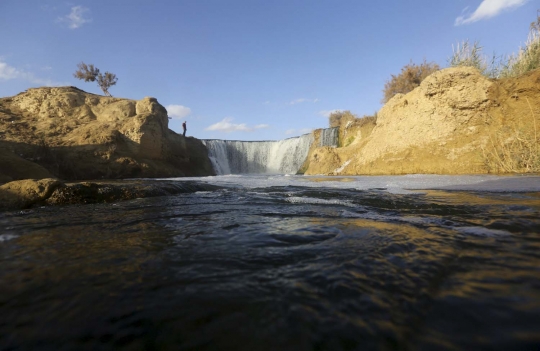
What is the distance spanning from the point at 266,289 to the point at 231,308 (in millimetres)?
207

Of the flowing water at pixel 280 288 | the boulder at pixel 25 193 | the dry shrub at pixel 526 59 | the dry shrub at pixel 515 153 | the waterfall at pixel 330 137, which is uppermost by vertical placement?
the dry shrub at pixel 526 59

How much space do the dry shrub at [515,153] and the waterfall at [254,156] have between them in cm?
1646

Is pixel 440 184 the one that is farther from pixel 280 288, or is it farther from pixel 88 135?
pixel 88 135

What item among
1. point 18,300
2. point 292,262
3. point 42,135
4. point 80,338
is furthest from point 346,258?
point 42,135

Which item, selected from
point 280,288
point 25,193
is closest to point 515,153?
point 280,288

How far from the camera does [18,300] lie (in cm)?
117

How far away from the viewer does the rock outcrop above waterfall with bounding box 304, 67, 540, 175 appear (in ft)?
32.5

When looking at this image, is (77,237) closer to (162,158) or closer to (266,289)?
(266,289)

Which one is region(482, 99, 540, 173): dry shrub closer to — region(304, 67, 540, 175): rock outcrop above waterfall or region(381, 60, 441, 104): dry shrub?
region(304, 67, 540, 175): rock outcrop above waterfall

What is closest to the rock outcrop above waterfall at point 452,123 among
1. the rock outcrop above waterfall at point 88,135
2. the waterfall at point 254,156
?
the waterfall at point 254,156

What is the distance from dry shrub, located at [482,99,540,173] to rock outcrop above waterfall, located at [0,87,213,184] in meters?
17.2

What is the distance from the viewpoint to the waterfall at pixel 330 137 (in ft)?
71.3

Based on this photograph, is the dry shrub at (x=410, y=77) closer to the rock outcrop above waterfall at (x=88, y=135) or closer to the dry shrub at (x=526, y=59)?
the dry shrub at (x=526, y=59)

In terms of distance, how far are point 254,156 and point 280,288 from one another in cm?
2630
